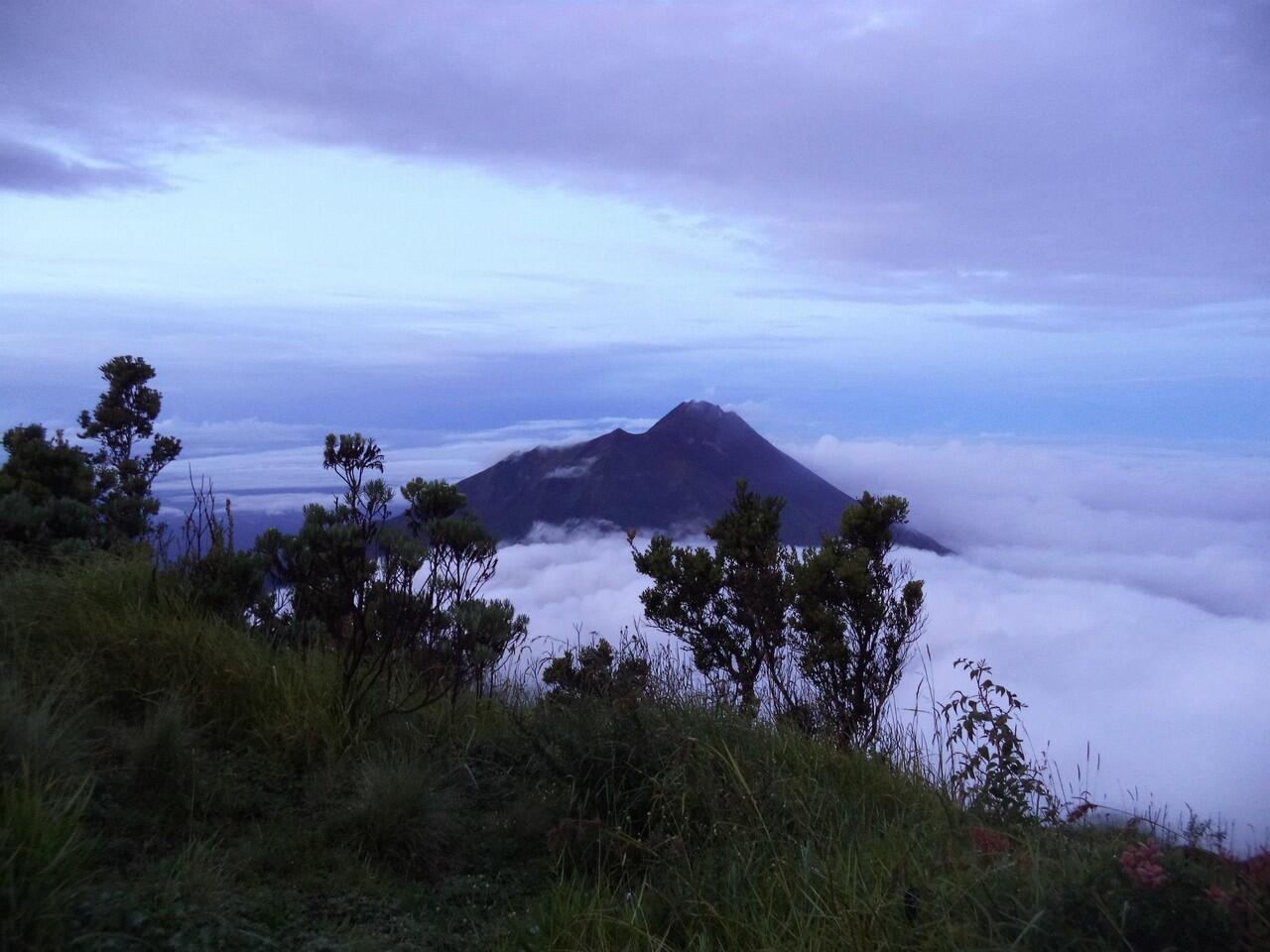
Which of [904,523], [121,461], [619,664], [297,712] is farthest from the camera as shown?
[121,461]

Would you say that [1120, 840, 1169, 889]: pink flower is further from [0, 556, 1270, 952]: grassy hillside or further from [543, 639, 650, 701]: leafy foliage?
[543, 639, 650, 701]: leafy foliage

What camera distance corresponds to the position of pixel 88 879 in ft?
12.0

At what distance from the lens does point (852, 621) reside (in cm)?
1121

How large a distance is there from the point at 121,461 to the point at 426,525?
1057cm

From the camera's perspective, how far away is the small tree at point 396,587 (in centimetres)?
616

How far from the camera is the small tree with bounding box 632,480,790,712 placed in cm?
1145

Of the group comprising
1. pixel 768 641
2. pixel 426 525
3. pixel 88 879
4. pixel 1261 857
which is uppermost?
pixel 426 525

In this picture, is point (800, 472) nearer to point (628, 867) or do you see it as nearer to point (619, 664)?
point (619, 664)

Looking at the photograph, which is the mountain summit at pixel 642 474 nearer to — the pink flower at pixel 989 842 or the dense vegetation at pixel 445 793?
the dense vegetation at pixel 445 793

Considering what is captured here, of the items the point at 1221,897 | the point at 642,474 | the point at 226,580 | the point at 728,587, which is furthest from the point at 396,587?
the point at 642,474

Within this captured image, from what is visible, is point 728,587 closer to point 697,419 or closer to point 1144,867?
point 1144,867

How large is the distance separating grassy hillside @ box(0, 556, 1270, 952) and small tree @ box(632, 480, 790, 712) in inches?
208

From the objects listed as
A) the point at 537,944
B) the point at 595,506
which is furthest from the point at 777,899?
the point at 595,506

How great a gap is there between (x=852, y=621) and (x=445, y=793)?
702 centimetres
